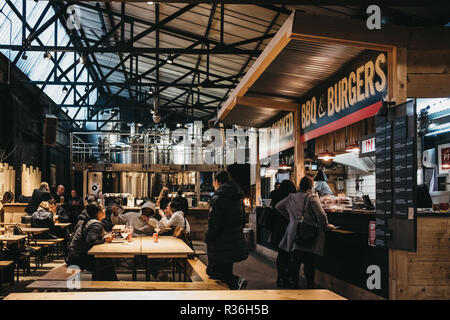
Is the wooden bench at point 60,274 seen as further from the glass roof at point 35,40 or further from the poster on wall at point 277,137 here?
the glass roof at point 35,40

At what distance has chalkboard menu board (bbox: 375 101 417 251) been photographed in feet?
17.7

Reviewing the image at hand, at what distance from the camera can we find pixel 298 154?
31.8 ft

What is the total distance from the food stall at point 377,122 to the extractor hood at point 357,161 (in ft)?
17.7

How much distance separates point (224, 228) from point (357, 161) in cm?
979

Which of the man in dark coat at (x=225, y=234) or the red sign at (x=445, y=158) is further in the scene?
the red sign at (x=445, y=158)

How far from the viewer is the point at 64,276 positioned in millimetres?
6055

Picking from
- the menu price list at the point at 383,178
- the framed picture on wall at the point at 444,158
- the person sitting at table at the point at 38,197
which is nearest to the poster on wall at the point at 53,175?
the person sitting at table at the point at 38,197

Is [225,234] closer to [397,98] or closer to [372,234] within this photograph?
[372,234]

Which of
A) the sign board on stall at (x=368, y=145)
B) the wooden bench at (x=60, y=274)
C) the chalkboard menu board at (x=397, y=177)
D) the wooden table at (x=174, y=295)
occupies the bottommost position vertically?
the wooden bench at (x=60, y=274)

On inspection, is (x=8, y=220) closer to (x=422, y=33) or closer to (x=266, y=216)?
(x=266, y=216)

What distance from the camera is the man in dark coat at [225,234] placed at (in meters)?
5.23

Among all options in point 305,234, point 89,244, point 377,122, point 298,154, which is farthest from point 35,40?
point 377,122

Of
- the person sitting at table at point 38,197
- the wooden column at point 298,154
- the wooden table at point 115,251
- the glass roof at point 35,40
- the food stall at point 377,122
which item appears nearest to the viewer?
the food stall at point 377,122

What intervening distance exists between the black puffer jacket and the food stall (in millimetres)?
1885
